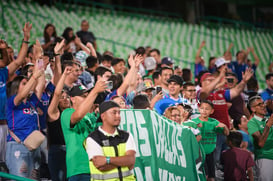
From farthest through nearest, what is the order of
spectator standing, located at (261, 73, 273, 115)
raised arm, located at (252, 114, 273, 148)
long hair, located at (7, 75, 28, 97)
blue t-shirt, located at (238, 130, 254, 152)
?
1. spectator standing, located at (261, 73, 273, 115)
2. blue t-shirt, located at (238, 130, 254, 152)
3. raised arm, located at (252, 114, 273, 148)
4. long hair, located at (7, 75, 28, 97)

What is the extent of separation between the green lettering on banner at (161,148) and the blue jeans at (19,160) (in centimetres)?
142

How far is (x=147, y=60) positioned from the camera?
11.4 metres

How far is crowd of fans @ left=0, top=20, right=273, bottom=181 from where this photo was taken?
658 centimetres

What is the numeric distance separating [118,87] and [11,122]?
77.1 inches

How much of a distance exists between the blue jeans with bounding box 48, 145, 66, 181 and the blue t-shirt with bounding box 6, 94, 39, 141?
0.62 metres

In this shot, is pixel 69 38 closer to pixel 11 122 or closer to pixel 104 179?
pixel 11 122

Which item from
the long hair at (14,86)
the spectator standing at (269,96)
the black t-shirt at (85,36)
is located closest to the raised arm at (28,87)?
the long hair at (14,86)

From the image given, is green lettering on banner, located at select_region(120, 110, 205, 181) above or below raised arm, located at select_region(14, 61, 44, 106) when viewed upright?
below

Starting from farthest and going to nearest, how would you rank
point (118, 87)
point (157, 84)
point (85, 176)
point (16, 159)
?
1. point (157, 84)
2. point (118, 87)
3. point (16, 159)
4. point (85, 176)

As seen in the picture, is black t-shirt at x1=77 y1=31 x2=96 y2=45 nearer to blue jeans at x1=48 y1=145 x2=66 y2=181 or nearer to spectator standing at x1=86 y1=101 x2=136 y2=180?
blue jeans at x1=48 y1=145 x2=66 y2=181

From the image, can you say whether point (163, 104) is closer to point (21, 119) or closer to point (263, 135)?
point (263, 135)

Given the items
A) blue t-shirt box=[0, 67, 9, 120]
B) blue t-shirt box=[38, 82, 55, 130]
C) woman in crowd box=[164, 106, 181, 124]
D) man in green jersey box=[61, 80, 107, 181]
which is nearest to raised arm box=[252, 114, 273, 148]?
woman in crowd box=[164, 106, 181, 124]

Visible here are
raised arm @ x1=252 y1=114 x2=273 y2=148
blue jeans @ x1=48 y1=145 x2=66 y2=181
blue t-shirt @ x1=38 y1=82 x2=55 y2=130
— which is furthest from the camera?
raised arm @ x1=252 y1=114 x2=273 y2=148

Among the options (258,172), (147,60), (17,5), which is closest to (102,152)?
(258,172)
